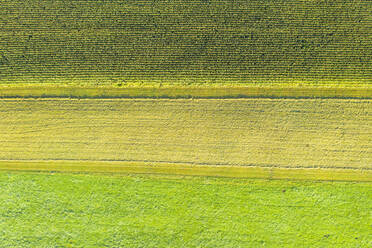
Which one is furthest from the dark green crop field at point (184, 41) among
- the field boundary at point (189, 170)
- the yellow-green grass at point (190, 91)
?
the field boundary at point (189, 170)

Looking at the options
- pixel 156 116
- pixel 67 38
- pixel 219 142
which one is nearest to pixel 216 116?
pixel 219 142

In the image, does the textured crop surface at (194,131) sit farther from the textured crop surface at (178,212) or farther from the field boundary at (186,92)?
the textured crop surface at (178,212)

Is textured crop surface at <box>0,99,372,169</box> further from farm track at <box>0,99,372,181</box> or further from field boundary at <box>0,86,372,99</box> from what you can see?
field boundary at <box>0,86,372,99</box>

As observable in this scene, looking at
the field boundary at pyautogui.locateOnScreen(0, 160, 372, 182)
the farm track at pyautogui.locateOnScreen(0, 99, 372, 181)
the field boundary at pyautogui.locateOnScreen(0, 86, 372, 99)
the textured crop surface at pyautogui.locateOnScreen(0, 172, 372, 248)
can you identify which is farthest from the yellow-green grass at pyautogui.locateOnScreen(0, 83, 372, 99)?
the textured crop surface at pyautogui.locateOnScreen(0, 172, 372, 248)

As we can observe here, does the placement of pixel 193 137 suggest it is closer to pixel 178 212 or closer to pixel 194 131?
pixel 194 131

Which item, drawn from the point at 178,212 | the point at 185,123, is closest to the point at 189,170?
the point at 178,212

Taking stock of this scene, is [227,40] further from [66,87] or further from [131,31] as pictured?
[66,87]
